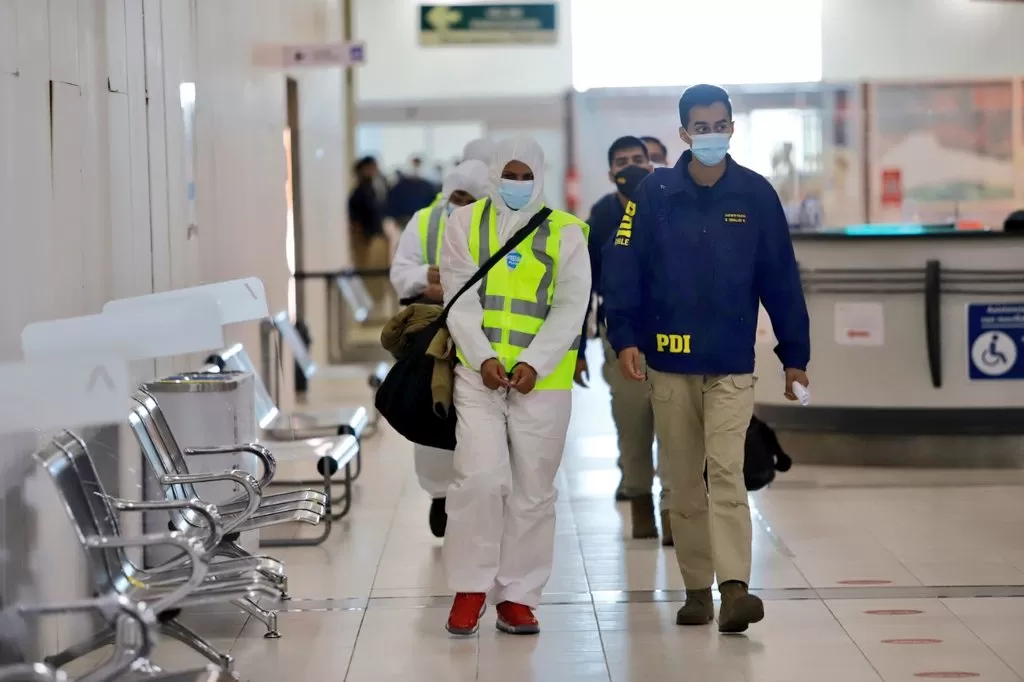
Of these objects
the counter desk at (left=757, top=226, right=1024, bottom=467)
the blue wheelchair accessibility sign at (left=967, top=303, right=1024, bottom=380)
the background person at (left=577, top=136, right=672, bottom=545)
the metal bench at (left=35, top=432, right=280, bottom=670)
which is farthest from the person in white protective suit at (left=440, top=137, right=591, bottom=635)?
the blue wheelchair accessibility sign at (left=967, top=303, right=1024, bottom=380)

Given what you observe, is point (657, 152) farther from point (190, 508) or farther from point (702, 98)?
point (190, 508)

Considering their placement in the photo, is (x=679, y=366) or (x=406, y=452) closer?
(x=679, y=366)

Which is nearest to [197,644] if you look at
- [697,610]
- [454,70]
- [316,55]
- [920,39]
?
[697,610]

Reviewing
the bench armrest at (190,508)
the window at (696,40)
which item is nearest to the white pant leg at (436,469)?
the bench armrest at (190,508)

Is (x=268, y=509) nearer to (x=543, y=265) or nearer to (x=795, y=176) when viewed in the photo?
(x=543, y=265)

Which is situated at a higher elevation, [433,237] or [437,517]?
[433,237]

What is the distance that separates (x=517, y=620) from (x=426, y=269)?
203 centimetres

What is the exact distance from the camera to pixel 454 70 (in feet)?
73.8

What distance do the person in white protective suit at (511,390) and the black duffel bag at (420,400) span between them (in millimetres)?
97

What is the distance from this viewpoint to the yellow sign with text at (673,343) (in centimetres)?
481

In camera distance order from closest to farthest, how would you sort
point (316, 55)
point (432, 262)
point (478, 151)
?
point (432, 262)
point (478, 151)
point (316, 55)

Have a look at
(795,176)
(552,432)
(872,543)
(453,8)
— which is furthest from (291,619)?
(453,8)

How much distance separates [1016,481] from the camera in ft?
25.1

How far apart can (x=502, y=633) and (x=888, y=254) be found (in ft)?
13.4
